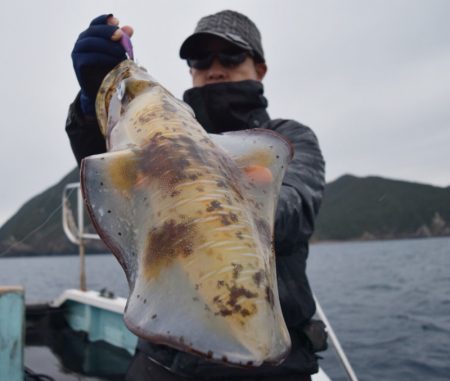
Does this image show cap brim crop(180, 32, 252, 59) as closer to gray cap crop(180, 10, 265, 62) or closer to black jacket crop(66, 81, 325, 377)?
gray cap crop(180, 10, 265, 62)

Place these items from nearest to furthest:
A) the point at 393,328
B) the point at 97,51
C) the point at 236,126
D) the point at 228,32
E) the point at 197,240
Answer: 1. the point at 197,240
2. the point at 97,51
3. the point at 228,32
4. the point at 236,126
5. the point at 393,328

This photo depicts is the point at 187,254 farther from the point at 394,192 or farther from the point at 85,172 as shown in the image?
the point at 394,192

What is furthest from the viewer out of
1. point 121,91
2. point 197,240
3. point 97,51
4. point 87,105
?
point 87,105

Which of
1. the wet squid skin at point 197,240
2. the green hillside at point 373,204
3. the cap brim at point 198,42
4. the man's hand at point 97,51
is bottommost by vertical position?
the green hillside at point 373,204

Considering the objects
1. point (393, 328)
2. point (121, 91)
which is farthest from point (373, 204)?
point (121, 91)

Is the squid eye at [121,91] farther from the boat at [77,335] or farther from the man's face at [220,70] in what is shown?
the boat at [77,335]

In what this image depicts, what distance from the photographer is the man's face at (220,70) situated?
9.29 feet

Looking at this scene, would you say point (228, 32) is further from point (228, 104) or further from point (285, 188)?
point (285, 188)

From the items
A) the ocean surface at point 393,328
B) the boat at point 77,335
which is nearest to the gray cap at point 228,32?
the boat at point 77,335

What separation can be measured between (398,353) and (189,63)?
32.7 ft

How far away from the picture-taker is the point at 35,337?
24.9 ft

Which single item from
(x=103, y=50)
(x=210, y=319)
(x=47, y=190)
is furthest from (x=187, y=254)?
(x=47, y=190)

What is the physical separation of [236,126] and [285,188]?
1.21 metres

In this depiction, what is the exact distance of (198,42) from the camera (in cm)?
287
